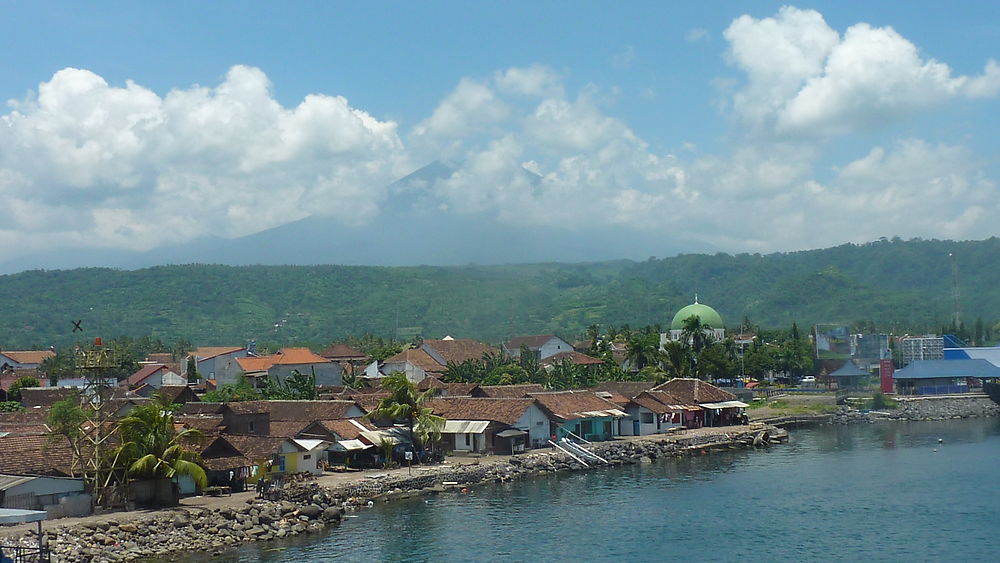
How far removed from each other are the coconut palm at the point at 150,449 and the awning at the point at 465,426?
17.1m

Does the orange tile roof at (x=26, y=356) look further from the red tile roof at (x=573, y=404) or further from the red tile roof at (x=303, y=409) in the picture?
the red tile roof at (x=573, y=404)

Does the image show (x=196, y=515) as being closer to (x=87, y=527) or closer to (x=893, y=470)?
(x=87, y=527)

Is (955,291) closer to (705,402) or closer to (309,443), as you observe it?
(705,402)

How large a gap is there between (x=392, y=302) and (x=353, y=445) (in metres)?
133

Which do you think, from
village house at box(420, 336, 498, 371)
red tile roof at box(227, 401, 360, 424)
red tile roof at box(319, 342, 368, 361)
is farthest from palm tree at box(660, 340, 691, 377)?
red tile roof at box(227, 401, 360, 424)

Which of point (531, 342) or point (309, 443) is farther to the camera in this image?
point (531, 342)

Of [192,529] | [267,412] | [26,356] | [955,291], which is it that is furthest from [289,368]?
[955,291]

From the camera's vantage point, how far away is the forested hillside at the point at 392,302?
148125 mm

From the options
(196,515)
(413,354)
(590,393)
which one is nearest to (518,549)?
(196,515)

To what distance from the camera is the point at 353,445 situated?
143 feet

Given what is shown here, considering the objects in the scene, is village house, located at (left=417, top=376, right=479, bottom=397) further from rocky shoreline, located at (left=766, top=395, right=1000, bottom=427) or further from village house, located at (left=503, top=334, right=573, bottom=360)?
village house, located at (left=503, top=334, right=573, bottom=360)

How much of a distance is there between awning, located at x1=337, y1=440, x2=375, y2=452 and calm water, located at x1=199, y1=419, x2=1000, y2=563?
543 centimetres

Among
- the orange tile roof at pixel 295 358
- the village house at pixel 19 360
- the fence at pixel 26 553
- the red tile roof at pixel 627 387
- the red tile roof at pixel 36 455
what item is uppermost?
the village house at pixel 19 360

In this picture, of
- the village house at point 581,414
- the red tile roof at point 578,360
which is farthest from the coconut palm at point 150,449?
the red tile roof at point 578,360
